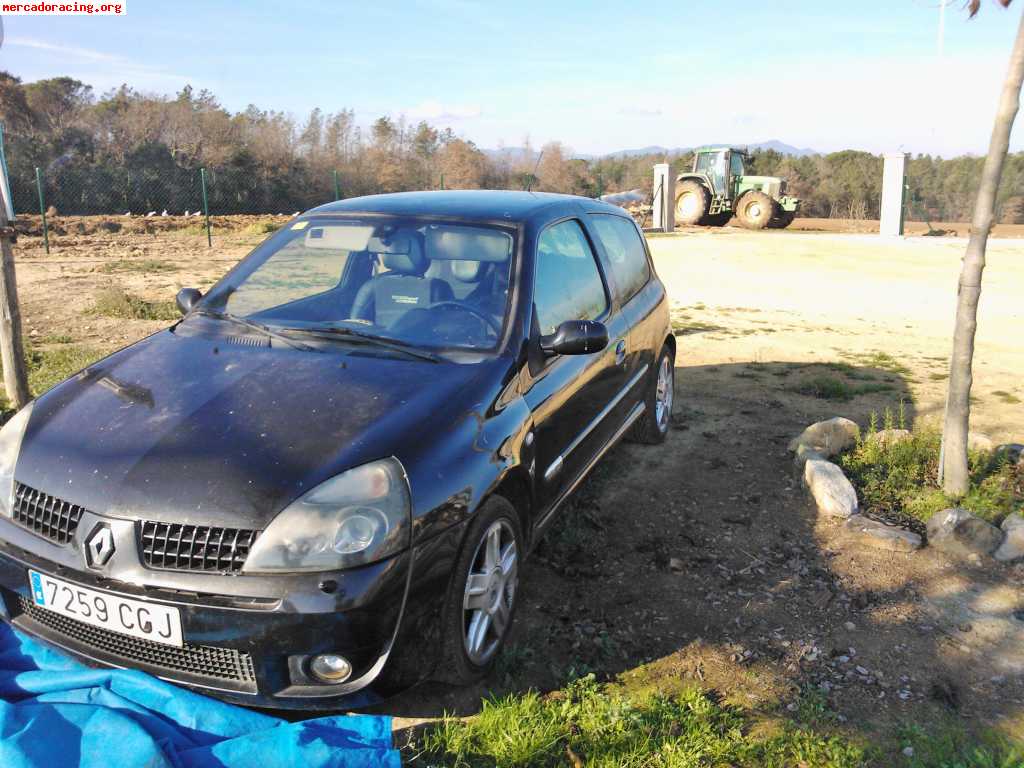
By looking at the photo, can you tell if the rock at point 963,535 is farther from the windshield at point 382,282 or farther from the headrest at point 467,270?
the headrest at point 467,270

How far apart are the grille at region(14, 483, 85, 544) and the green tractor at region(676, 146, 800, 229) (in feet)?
81.4

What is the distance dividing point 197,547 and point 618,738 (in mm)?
1415

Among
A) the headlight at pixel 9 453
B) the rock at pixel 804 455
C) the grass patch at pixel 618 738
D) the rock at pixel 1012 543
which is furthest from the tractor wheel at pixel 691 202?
the headlight at pixel 9 453

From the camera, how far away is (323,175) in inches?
1294

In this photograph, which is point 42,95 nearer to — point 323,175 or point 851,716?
point 323,175

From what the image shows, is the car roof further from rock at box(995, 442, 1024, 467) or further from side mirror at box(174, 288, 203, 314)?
rock at box(995, 442, 1024, 467)

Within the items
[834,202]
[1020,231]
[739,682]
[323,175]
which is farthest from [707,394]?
[834,202]

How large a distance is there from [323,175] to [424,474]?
3235 centimetres

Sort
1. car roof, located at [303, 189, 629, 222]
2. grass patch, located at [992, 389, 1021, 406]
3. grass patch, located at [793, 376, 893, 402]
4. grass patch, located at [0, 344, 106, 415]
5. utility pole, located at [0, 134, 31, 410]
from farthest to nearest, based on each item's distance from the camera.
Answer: grass patch, located at [793, 376, 893, 402] < grass patch, located at [992, 389, 1021, 406] < grass patch, located at [0, 344, 106, 415] < utility pole, located at [0, 134, 31, 410] < car roof, located at [303, 189, 629, 222]

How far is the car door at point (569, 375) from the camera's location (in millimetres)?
3404

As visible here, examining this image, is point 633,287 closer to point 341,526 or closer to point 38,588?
point 341,526

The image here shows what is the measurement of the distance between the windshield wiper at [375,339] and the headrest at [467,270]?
0.49 m

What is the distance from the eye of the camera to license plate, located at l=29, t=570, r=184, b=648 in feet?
7.72

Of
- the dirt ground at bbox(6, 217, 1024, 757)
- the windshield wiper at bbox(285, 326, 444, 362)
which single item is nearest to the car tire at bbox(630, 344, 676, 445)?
the dirt ground at bbox(6, 217, 1024, 757)
